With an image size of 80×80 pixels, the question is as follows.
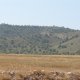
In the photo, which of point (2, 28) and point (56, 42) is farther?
point (2, 28)

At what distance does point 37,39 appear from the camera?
484 feet

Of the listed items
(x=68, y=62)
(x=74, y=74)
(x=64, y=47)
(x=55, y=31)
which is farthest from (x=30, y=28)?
(x=74, y=74)

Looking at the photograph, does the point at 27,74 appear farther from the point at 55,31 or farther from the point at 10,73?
the point at 55,31

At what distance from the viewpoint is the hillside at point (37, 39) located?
11813 centimetres

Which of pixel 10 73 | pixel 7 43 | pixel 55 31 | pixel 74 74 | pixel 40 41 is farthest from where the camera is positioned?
pixel 55 31

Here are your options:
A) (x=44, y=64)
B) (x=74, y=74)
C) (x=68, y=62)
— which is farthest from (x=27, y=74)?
(x=68, y=62)

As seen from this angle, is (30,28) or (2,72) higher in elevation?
(30,28)

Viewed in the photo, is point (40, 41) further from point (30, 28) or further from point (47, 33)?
point (30, 28)

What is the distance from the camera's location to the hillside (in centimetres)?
11813

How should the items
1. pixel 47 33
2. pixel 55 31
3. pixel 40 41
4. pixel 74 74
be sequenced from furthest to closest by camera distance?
pixel 55 31, pixel 47 33, pixel 40 41, pixel 74 74

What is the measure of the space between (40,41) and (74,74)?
11495cm

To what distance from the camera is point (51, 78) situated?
92.6 ft

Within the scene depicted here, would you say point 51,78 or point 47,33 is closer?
point 51,78

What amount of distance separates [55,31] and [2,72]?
146751 mm
